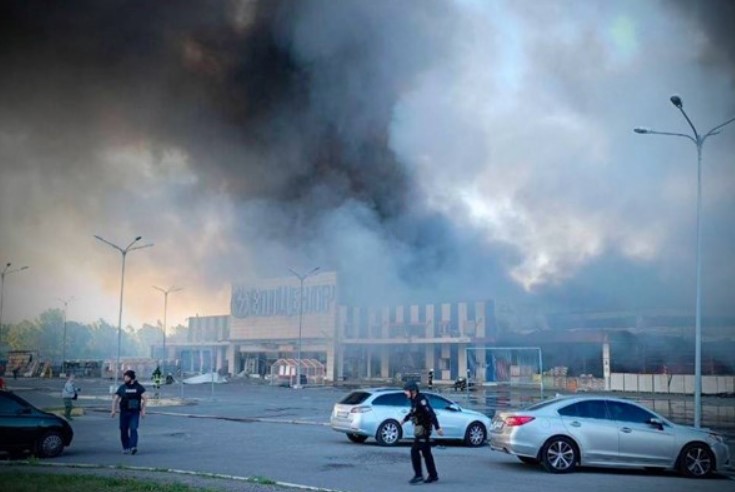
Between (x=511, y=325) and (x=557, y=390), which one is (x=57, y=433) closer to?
(x=557, y=390)

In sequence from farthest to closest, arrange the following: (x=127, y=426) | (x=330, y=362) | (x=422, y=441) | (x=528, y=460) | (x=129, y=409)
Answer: (x=330, y=362) → (x=127, y=426) → (x=129, y=409) → (x=528, y=460) → (x=422, y=441)

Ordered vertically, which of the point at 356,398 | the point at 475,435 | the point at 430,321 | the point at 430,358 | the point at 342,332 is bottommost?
the point at 475,435

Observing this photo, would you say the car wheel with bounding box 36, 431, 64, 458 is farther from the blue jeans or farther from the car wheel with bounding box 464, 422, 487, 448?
the car wheel with bounding box 464, 422, 487, 448

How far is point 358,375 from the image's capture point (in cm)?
7425

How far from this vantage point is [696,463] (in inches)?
504

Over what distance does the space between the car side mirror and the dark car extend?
11222 millimetres

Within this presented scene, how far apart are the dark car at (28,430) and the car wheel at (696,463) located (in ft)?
38.5

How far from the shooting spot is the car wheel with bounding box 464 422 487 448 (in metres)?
17.4

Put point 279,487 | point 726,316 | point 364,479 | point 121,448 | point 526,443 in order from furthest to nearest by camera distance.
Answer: point 726,316 → point 121,448 → point 526,443 → point 364,479 → point 279,487

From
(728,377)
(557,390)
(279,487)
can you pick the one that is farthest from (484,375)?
(279,487)

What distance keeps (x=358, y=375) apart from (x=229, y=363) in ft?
75.3

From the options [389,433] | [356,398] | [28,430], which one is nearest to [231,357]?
[356,398]

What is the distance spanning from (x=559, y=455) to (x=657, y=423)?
1921 mm

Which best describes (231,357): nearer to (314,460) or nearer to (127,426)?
(127,426)
